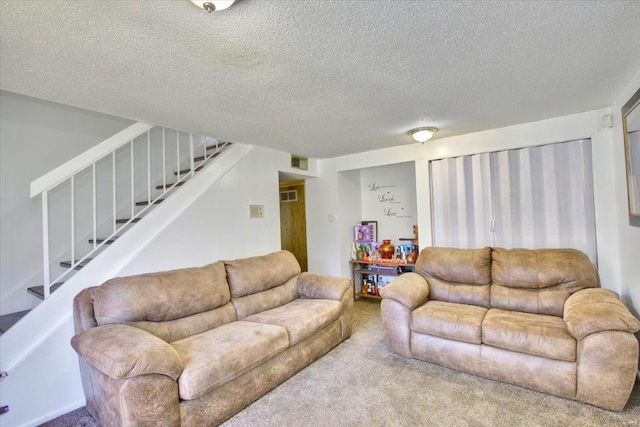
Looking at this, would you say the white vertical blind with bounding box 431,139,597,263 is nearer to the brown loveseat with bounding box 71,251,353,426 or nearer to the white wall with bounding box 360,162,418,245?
the white wall with bounding box 360,162,418,245

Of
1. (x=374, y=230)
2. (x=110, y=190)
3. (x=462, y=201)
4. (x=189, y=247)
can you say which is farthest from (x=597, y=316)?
(x=110, y=190)

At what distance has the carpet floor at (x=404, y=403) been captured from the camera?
199 cm

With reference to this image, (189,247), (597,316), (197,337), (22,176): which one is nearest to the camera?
(597,316)

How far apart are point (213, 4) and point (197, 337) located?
7.18ft

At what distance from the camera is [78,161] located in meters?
2.40

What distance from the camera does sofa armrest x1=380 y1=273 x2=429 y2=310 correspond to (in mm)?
2854

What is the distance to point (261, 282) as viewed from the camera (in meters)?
3.18

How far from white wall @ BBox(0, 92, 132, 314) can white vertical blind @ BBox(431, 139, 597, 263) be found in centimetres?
414

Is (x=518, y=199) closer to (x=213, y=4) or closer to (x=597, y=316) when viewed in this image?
(x=597, y=316)

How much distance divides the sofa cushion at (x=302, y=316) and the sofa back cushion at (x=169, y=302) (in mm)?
347

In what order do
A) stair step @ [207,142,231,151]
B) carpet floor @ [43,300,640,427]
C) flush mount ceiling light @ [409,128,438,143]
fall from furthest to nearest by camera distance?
stair step @ [207,142,231,151] < flush mount ceiling light @ [409,128,438,143] < carpet floor @ [43,300,640,427]

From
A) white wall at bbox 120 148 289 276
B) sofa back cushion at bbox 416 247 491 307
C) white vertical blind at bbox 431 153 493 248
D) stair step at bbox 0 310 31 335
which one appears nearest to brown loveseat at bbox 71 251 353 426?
white wall at bbox 120 148 289 276

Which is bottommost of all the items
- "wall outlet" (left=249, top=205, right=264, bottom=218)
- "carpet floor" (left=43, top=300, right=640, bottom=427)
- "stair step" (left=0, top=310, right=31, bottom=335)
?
"carpet floor" (left=43, top=300, right=640, bottom=427)

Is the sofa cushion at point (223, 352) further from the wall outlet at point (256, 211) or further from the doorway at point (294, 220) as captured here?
the doorway at point (294, 220)
